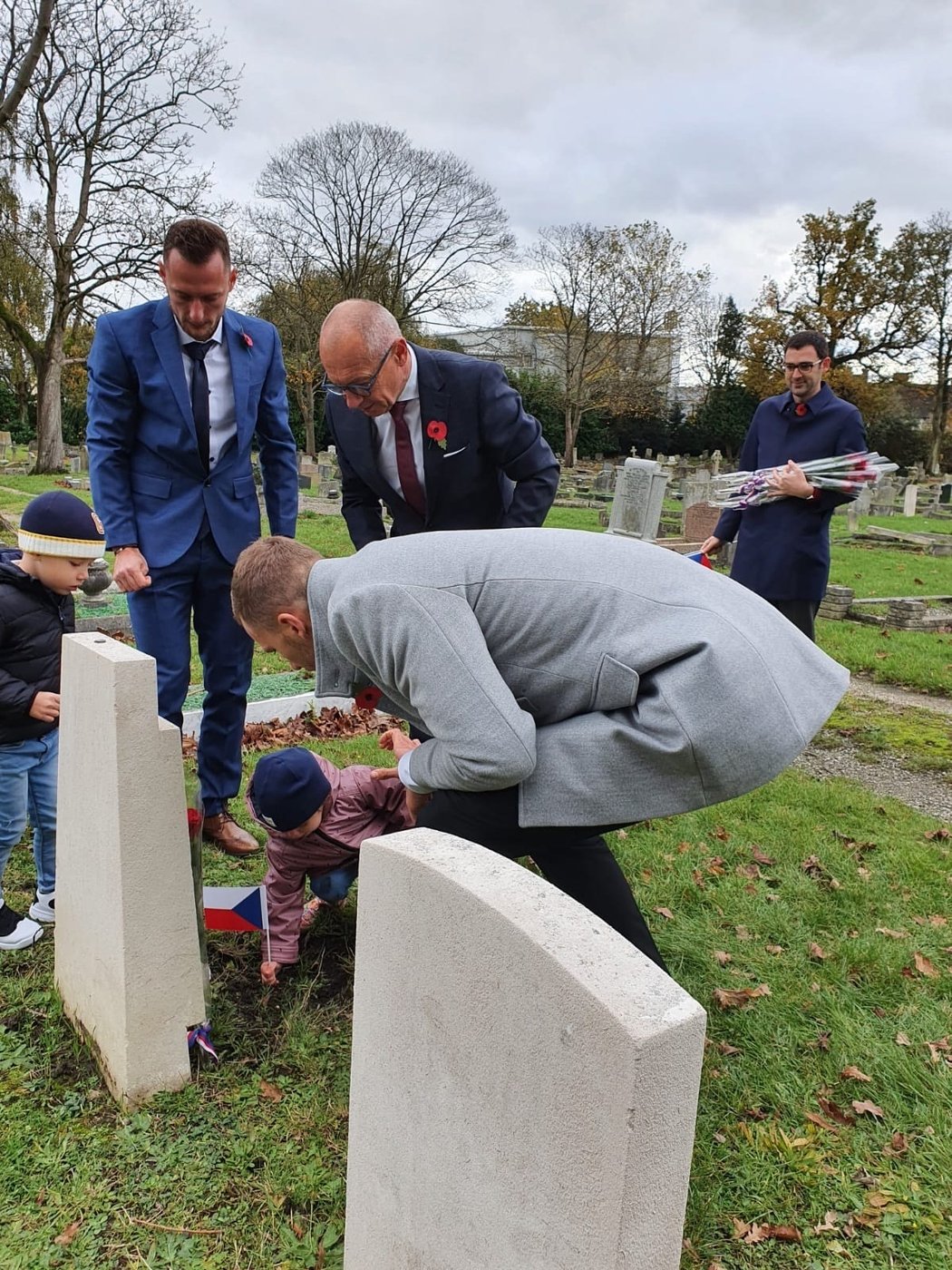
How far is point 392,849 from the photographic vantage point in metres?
1.38

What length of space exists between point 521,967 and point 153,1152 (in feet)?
5.14

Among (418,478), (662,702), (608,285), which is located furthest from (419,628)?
(608,285)

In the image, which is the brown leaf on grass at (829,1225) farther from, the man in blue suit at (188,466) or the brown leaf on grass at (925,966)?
the man in blue suit at (188,466)

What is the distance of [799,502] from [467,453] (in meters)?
2.16

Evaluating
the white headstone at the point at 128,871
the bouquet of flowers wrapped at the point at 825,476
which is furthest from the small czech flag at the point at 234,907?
the bouquet of flowers wrapped at the point at 825,476

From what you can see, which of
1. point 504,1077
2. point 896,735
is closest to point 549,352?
point 896,735

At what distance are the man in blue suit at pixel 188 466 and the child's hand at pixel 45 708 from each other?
472mm

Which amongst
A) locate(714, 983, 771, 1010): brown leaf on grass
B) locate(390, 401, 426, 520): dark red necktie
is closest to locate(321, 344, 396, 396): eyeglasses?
locate(390, 401, 426, 520): dark red necktie

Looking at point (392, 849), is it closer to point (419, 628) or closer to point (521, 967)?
point (521, 967)

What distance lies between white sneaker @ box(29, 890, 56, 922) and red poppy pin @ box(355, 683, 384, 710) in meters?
1.62

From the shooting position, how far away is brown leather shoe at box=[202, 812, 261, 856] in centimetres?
369

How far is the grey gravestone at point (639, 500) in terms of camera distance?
1472cm

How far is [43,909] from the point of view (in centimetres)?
313

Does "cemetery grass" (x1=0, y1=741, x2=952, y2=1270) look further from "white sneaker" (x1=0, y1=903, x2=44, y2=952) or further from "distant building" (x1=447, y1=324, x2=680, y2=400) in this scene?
"distant building" (x1=447, y1=324, x2=680, y2=400)
